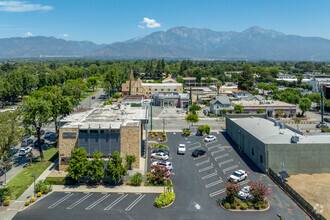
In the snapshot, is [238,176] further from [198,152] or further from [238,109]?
[238,109]

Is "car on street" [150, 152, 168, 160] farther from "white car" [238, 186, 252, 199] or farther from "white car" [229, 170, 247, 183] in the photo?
"white car" [238, 186, 252, 199]

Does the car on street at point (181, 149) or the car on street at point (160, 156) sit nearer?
the car on street at point (160, 156)

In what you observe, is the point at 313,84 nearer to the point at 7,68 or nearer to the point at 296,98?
the point at 296,98

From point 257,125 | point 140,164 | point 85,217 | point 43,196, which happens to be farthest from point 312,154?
point 43,196

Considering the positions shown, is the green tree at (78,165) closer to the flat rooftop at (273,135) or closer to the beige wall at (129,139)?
the beige wall at (129,139)

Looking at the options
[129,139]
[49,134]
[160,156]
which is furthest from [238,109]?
[49,134]

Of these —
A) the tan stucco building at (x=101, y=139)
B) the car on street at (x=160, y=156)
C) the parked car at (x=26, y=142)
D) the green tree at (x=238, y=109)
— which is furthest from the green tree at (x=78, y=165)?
the green tree at (x=238, y=109)
